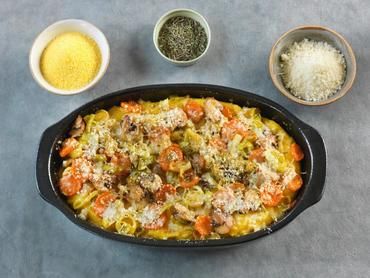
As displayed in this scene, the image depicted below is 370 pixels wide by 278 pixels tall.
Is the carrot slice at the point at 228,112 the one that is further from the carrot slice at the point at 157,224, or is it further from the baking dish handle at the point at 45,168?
the baking dish handle at the point at 45,168

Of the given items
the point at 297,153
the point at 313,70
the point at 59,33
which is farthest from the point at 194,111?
the point at 59,33

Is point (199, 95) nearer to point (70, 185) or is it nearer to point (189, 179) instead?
point (189, 179)

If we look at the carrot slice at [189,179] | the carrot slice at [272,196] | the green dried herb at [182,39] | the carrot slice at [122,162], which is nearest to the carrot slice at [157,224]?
the carrot slice at [189,179]

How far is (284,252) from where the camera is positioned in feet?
13.4

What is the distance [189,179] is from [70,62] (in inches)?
54.7

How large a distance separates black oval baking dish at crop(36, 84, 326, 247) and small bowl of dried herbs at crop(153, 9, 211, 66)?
514 mm

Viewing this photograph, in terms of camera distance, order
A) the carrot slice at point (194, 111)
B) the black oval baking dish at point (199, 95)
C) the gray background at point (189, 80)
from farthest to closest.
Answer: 1. the gray background at point (189, 80)
2. the carrot slice at point (194, 111)
3. the black oval baking dish at point (199, 95)

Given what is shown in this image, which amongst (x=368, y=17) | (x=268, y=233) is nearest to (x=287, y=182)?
(x=268, y=233)

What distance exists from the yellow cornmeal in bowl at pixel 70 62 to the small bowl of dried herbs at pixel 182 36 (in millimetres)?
527

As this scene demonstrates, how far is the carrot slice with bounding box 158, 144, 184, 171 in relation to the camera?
3.72 m

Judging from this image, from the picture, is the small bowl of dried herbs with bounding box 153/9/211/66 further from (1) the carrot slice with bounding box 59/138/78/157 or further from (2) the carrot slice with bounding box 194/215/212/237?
(2) the carrot slice with bounding box 194/215/212/237

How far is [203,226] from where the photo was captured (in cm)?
357

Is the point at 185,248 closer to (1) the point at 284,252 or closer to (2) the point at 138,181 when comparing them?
(2) the point at 138,181

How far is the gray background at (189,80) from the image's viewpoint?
408cm
